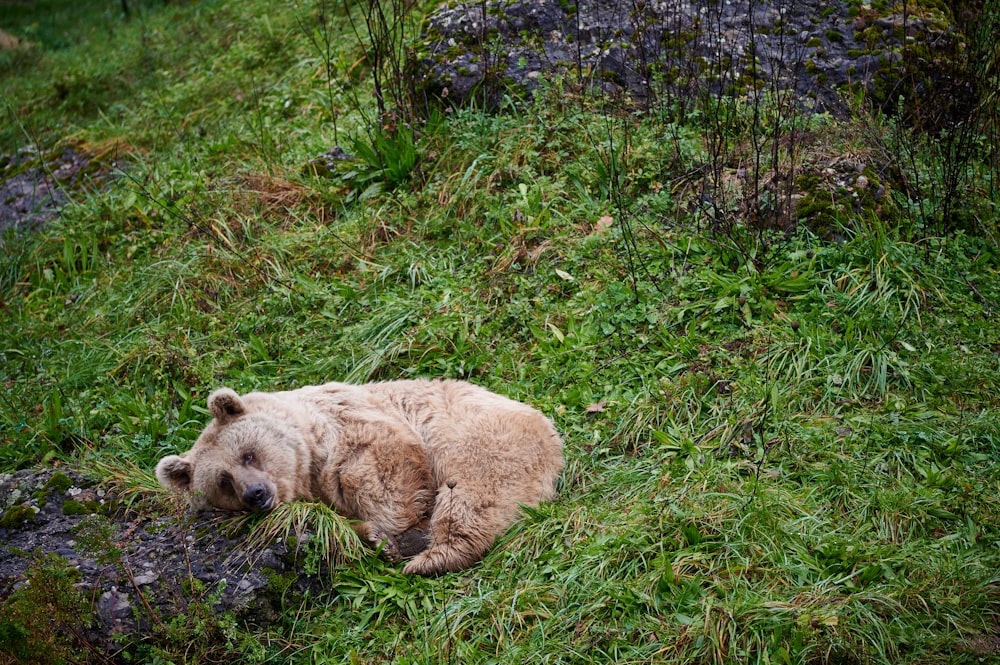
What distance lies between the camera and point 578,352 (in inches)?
197

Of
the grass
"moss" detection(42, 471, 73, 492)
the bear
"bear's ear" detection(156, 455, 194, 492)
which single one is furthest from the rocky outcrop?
"moss" detection(42, 471, 73, 492)

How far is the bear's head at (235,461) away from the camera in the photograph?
413 cm

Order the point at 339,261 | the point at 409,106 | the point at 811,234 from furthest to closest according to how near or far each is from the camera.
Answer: the point at 409,106, the point at 339,261, the point at 811,234

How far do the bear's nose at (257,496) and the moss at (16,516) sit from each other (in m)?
1.22

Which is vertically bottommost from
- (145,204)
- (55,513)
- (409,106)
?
(55,513)

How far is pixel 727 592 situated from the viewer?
10.8 ft

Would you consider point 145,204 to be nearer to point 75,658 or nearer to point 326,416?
point 326,416

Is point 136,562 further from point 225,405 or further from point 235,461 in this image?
point 225,405

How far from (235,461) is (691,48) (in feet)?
16.5

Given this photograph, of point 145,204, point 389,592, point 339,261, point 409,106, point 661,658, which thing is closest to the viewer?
point 661,658

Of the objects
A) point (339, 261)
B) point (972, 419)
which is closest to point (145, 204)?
point (339, 261)

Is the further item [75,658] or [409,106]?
[409,106]

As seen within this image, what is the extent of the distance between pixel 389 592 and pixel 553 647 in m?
0.95

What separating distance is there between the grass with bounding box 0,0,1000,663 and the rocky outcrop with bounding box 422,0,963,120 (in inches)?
17.1
